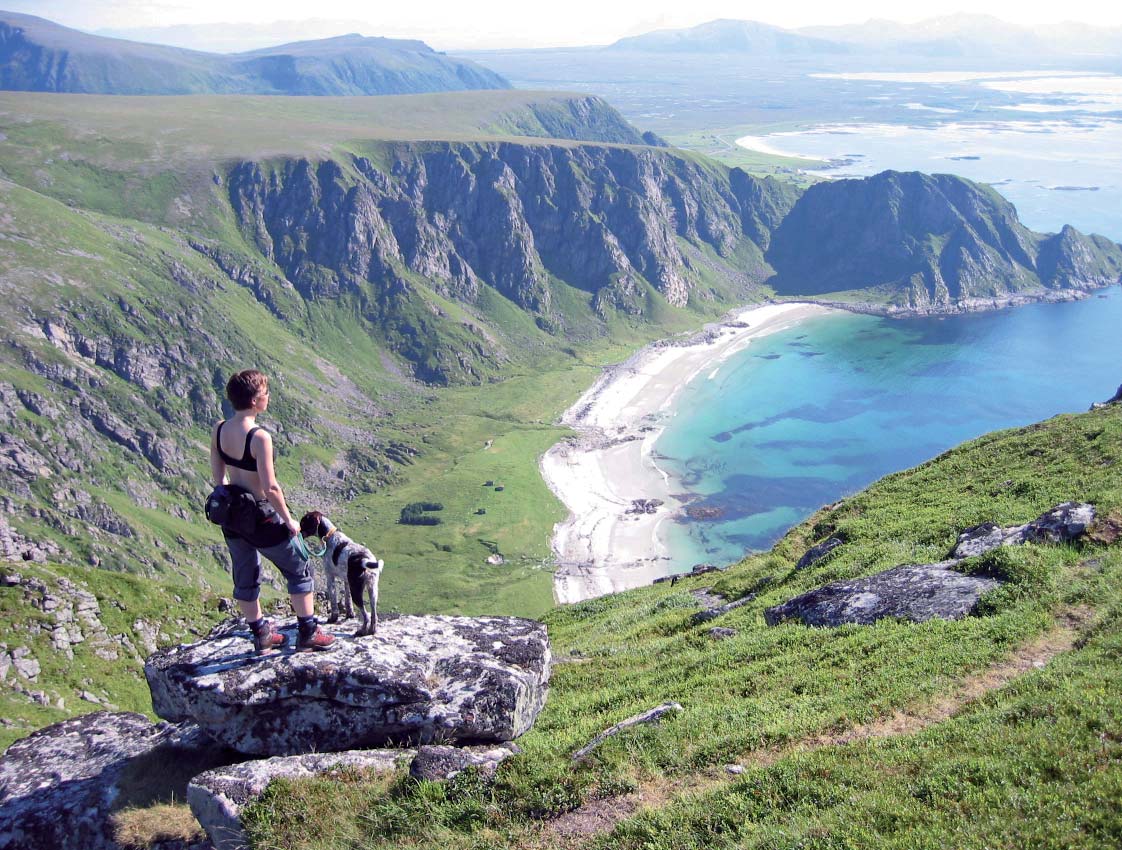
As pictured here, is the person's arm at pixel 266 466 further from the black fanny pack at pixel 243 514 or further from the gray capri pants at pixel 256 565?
the gray capri pants at pixel 256 565

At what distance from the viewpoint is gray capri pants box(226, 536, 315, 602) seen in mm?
14750

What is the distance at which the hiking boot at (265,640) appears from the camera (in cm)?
1491

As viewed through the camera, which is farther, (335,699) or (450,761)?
(335,699)

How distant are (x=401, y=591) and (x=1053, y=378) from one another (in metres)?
170

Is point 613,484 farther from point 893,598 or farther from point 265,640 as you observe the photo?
point 265,640

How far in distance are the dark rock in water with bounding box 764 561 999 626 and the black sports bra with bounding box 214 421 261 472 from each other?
15.1 m

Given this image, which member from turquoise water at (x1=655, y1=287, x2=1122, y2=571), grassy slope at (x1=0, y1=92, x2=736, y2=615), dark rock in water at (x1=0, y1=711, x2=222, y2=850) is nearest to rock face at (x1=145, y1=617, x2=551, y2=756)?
dark rock in water at (x1=0, y1=711, x2=222, y2=850)

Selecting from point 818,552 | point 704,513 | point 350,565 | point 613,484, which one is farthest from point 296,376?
point 350,565

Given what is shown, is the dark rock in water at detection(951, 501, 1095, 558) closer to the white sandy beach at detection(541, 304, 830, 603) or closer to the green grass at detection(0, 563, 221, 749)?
the green grass at detection(0, 563, 221, 749)

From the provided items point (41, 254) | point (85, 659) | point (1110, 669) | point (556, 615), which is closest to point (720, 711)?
point (1110, 669)

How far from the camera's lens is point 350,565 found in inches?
615

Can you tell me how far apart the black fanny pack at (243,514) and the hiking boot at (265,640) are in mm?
1892

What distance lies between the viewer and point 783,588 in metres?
25.7

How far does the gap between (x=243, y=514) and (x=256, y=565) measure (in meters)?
1.57
